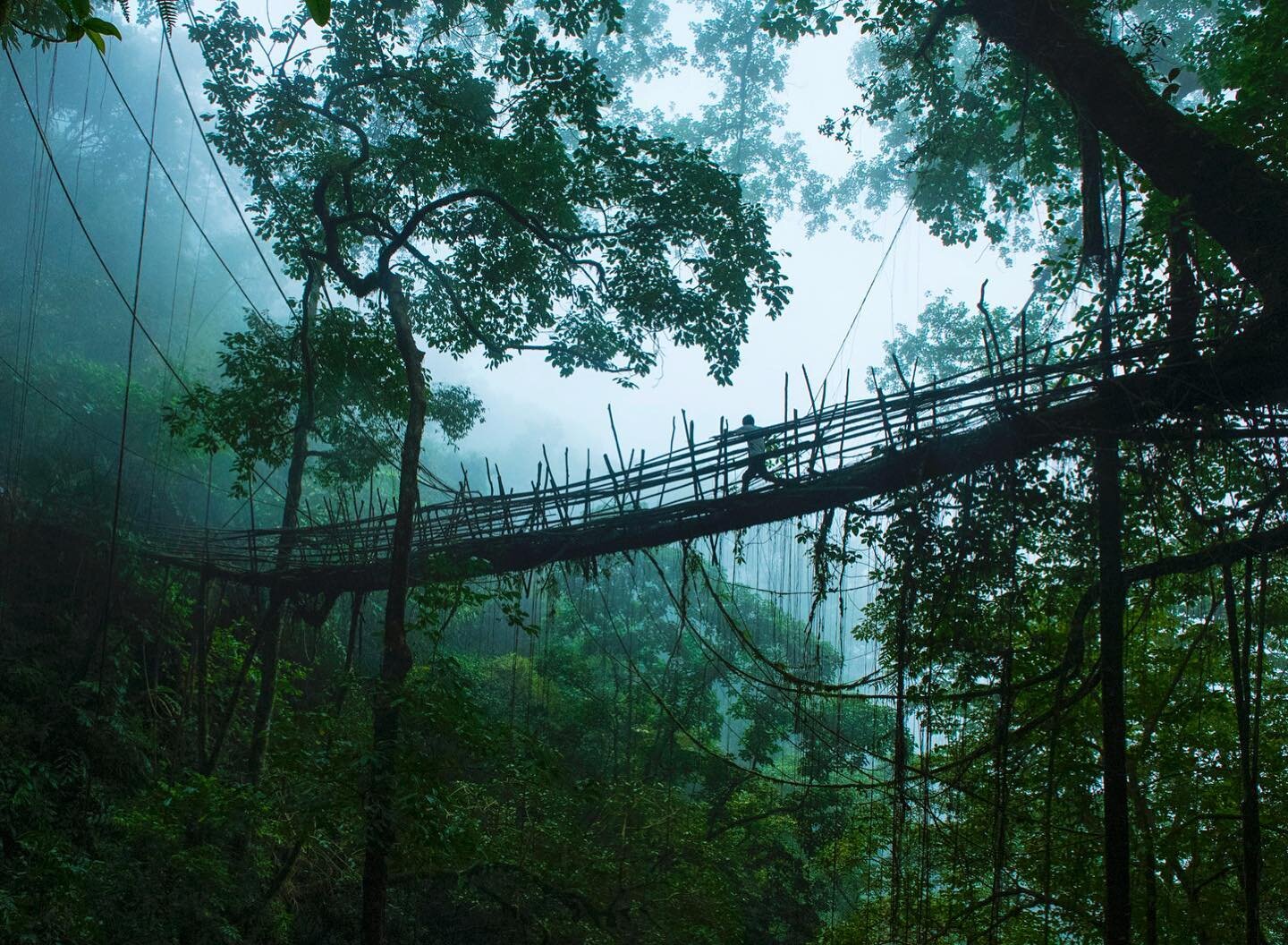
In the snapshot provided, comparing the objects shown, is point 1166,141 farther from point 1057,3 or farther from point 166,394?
point 166,394

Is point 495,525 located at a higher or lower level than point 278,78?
lower

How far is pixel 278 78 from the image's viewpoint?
5.39 metres

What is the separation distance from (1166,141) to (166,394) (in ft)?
39.3

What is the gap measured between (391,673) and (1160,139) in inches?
141

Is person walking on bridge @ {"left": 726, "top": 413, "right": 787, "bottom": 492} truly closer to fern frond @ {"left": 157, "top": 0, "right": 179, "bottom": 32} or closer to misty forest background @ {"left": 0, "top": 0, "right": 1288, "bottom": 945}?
misty forest background @ {"left": 0, "top": 0, "right": 1288, "bottom": 945}

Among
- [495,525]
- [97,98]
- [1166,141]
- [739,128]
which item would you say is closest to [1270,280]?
[1166,141]

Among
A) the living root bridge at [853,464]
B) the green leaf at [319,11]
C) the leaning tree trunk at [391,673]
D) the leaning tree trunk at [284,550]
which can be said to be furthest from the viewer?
the leaning tree trunk at [284,550]

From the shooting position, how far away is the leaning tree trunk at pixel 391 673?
315 cm

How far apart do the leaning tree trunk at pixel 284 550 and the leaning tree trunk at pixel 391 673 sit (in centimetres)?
67

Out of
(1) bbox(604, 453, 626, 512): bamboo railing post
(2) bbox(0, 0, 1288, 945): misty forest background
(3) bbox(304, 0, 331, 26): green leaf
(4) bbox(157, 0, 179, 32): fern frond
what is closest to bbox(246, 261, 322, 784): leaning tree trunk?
(2) bbox(0, 0, 1288, 945): misty forest background

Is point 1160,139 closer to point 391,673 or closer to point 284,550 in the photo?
point 391,673

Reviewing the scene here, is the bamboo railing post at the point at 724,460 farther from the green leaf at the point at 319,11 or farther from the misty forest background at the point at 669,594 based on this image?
the green leaf at the point at 319,11

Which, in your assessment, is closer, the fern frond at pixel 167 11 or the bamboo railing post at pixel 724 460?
the fern frond at pixel 167 11

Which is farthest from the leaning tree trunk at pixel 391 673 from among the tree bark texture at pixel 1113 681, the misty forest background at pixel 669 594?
the tree bark texture at pixel 1113 681
